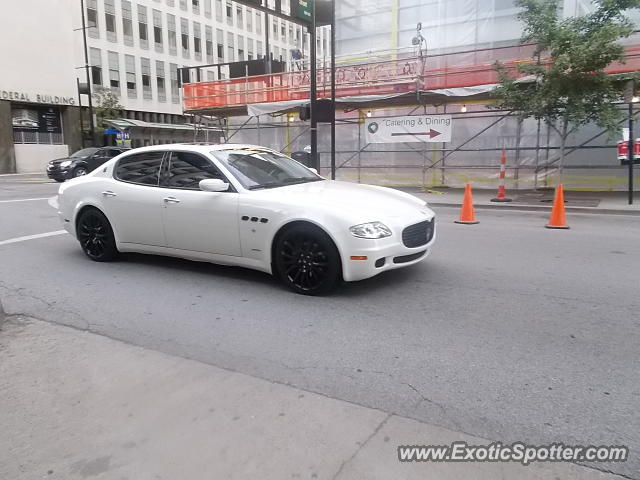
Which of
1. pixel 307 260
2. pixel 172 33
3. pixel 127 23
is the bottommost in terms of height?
pixel 307 260

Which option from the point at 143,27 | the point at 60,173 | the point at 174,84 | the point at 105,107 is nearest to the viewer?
the point at 60,173

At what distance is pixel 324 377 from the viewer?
3432 mm

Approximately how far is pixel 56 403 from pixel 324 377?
5.50ft

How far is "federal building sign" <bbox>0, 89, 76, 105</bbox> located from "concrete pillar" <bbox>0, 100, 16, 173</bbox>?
477 mm

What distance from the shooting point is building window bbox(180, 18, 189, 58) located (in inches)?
2032

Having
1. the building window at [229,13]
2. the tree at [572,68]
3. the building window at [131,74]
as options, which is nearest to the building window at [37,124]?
the building window at [131,74]

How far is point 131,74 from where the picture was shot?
155 ft

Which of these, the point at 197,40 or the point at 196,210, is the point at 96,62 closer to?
the point at 197,40

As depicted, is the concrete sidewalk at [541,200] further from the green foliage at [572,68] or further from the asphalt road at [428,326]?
the asphalt road at [428,326]

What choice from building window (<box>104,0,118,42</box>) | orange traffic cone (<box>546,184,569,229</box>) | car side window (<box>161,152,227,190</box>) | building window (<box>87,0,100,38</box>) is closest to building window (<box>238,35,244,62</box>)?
building window (<box>104,0,118,42</box>)

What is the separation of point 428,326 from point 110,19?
49143 mm

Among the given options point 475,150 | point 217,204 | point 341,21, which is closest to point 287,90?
point 341,21

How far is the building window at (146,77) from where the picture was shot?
48219mm

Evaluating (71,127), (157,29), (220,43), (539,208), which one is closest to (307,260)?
(539,208)
